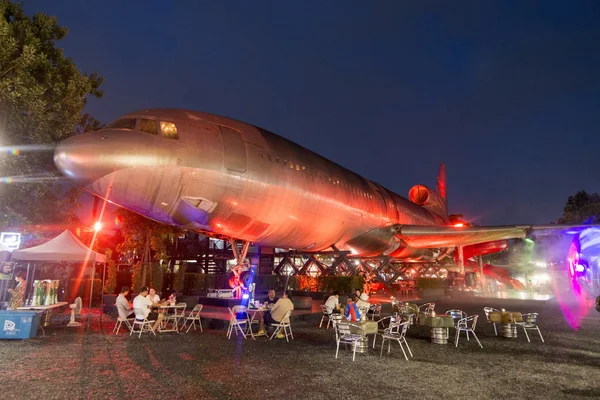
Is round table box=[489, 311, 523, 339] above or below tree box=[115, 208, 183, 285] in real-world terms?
below

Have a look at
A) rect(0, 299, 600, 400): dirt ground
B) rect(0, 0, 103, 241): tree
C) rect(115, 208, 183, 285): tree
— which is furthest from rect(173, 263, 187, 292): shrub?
rect(0, 299, 600, 400): dirt ground

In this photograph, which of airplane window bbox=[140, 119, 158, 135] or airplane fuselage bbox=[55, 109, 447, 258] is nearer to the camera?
airplane fuselage bbox=[55, 109, 447, 258]

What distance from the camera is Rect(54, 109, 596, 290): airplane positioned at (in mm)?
7665

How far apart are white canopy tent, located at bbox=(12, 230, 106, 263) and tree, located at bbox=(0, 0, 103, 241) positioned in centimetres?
198

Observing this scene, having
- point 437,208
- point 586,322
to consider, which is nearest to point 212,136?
point 586,322

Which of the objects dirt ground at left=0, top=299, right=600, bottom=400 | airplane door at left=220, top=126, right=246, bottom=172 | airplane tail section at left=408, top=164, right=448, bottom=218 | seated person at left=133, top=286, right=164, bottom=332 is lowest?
dirt ground at left=0, top=299, right=600, bottom=400

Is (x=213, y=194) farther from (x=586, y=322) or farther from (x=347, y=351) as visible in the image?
(x=586, y=322)

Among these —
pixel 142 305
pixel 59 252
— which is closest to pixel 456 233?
pixel 142 305

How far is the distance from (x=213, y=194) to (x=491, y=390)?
22.7 ft

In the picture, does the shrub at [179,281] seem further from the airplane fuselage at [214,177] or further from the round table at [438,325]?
the round table at [438,325]

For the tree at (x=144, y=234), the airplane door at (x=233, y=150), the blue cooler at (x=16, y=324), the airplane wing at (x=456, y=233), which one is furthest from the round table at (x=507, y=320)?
the tree at (x=144, y=234)

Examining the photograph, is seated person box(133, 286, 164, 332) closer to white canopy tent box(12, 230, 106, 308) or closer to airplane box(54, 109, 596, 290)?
airplane box(54, 109, 596, 290)

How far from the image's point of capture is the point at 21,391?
5441 mm

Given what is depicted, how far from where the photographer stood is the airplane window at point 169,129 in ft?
27.5
